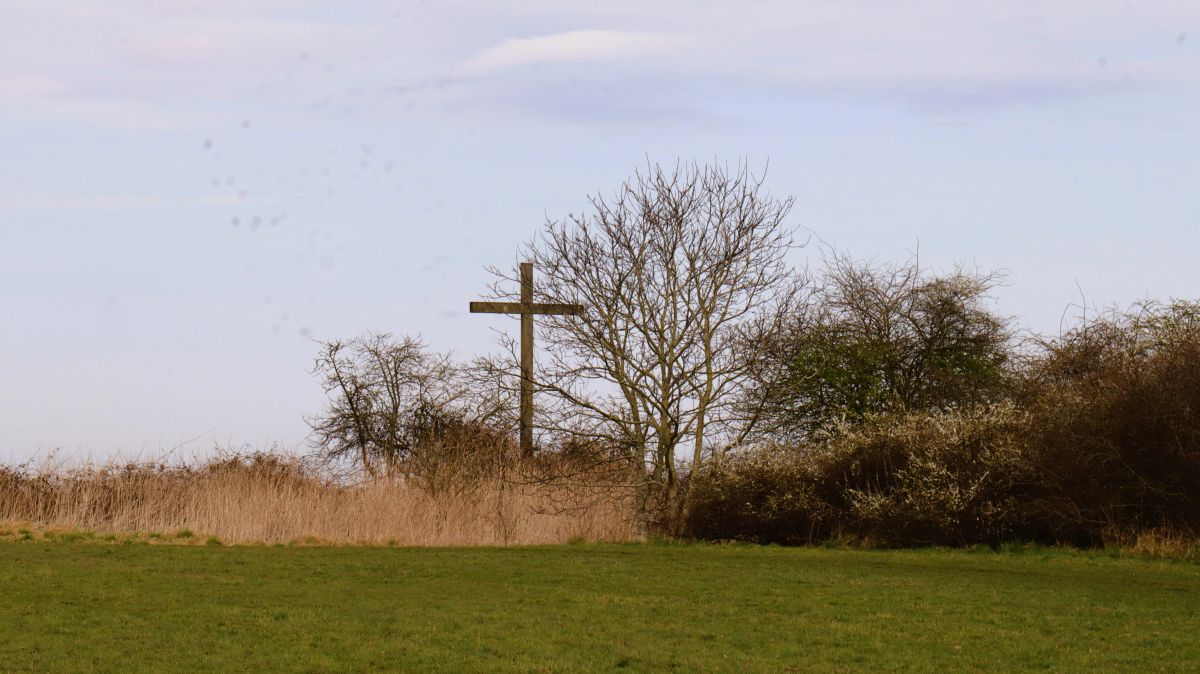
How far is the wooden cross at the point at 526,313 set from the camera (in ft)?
82.6

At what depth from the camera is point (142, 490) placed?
2475 centimetres

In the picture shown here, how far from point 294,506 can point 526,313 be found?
643 centimetres

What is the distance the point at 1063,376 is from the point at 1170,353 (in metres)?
4.79

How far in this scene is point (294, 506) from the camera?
23.0m

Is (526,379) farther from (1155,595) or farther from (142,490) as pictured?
(1155,595)

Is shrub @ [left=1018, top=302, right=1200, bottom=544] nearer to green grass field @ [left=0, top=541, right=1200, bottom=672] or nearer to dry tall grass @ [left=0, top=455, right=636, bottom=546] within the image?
green grass field @ [left=0, top=541, right=1200, bottom=672]

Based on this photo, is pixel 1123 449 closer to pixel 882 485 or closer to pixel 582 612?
pixel 882 485

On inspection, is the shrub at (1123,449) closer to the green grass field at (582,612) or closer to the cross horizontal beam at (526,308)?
the green grass field at (582,612)

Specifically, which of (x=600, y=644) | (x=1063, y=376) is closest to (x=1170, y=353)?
(x=1063, y=376)

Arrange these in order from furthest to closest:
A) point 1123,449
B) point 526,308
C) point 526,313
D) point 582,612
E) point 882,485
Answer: point 526,313
point 526,308
point 882,485
point 1123,449
point 582,612

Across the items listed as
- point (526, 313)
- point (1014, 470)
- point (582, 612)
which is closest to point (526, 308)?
point (526, 313)

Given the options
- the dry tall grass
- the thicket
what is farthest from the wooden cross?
the thicket

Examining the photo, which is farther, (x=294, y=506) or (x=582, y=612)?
(x=294, y=506)

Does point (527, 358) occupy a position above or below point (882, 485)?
above
